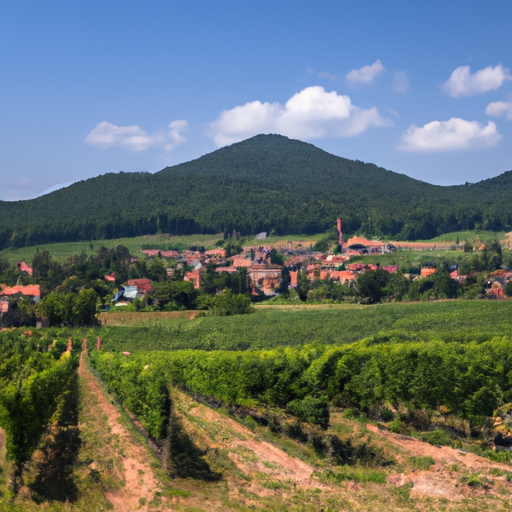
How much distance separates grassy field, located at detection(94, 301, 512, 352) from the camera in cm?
4084

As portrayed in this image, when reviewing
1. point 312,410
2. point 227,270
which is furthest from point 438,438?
point 227,270

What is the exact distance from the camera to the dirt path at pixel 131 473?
19.5 metres

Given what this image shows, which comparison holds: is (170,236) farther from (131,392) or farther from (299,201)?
(131,392)

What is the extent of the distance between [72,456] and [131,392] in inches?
230

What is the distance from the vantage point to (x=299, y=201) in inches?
5792

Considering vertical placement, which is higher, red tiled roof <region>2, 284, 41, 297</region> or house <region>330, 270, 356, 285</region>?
red tiled roof <region>2, 284, 41, 297</region>

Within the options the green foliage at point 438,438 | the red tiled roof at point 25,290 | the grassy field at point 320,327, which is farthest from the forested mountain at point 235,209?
the green foliage at point 438,438

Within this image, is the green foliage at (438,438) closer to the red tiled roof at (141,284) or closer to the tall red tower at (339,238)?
the red tiled roof at (141,284)

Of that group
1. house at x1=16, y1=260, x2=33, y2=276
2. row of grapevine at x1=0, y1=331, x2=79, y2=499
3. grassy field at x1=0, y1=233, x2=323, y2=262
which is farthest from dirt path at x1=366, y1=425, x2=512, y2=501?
grassy field at x1=0, y1=233, x2=323, y2=262

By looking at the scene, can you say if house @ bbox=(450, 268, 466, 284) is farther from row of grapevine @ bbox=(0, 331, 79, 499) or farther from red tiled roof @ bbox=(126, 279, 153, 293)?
row of grapevine @ bbox=(0, 331, 79, 499)

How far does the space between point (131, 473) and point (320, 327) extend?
25572 mm

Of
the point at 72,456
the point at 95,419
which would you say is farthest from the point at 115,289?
the point at 72,456

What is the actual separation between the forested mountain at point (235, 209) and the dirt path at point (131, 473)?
315 feet

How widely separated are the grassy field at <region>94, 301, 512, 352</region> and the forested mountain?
234ft
